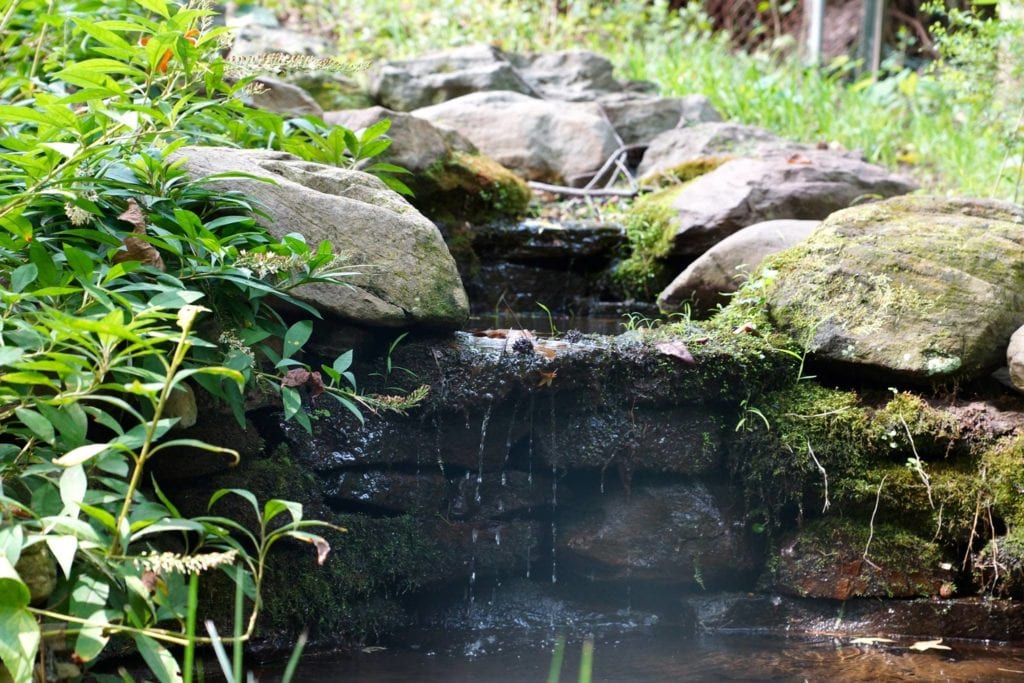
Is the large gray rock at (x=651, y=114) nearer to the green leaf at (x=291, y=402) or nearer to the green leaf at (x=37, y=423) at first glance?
the green leaf at (x=291, y=402)

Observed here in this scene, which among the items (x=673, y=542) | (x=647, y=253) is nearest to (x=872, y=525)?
(x=673, y=542)

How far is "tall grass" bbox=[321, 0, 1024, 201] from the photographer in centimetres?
523

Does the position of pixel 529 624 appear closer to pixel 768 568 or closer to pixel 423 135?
pixel 768 568

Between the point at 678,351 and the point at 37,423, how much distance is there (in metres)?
2.10

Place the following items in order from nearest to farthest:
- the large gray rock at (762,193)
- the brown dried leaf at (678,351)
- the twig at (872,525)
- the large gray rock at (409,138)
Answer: the twig at (872,525), the brown dried leaf at (678,351), the large gray rock at (409,138), the large gray rock at (762,193)

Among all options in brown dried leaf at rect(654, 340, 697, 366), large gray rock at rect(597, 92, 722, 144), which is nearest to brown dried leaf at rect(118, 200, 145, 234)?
brown dried leaf at rect(654, 340, 697, 366)

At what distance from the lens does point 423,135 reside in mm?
4961

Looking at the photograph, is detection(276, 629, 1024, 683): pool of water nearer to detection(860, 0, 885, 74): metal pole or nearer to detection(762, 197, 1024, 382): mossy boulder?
detection(762, 197, 1024, 382): mossy boulder

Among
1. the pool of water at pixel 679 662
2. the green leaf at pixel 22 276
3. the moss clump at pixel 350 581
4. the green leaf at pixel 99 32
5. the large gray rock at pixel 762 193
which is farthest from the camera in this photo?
the large gray rock at pixel 762 193

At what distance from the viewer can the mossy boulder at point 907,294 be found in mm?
3361

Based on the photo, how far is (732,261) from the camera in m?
4.19

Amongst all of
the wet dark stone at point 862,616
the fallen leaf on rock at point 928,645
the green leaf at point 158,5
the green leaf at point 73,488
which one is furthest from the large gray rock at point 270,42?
the fallen leaf on rock at point 928,645

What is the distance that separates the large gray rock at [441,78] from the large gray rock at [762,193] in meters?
2.06

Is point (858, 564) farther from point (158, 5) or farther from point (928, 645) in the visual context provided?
point (158, 5)
